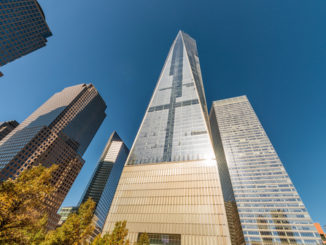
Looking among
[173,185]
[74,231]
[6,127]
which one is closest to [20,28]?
[6,127]

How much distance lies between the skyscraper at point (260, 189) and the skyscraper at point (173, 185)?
184 feet

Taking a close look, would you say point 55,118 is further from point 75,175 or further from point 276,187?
point 276,187

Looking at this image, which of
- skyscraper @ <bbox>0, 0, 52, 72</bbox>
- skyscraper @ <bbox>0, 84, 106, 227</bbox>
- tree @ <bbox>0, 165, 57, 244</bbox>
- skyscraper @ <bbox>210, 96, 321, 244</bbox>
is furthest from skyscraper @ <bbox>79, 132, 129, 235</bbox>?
tree @ <bbox>0, 165, 57, 244</bbox>

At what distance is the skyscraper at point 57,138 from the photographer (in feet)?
263

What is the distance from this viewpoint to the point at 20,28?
271 feet

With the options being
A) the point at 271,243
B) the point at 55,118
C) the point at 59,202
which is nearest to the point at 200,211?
the point at 271,243

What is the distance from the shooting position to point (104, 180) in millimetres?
134000

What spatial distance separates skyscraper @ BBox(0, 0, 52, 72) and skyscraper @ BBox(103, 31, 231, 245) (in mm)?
81970

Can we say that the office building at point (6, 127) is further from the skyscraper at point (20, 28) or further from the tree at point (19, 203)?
the tree at point (19, 203)

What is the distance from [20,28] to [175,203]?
11926 cm

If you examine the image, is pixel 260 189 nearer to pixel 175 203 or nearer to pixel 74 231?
pixel 175 203

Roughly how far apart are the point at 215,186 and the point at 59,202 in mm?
98062

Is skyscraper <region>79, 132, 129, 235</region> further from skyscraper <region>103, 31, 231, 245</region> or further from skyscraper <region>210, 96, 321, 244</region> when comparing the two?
skyscraper <region>103, 31, 231, 245</region>

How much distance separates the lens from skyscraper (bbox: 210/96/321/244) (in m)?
64.1
